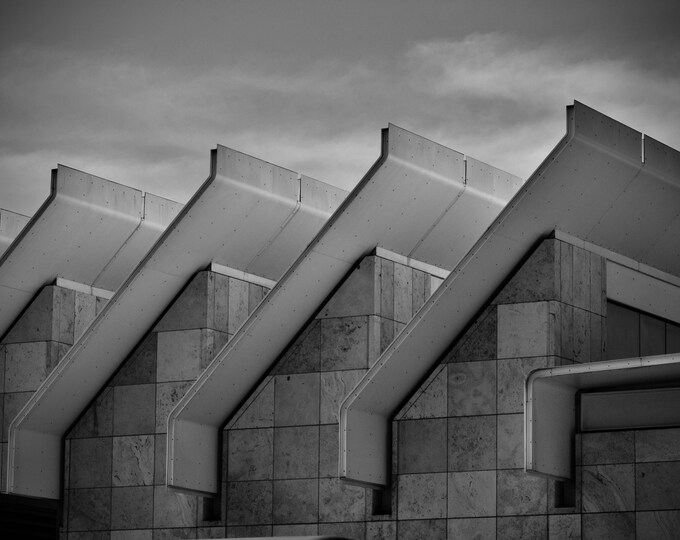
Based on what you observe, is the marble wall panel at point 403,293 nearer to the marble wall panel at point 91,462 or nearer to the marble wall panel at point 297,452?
the marble wall panel at point 297,452

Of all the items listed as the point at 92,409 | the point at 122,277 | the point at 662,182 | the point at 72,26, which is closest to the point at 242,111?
the point at 72,26

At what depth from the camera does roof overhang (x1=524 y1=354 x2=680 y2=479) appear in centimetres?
1995

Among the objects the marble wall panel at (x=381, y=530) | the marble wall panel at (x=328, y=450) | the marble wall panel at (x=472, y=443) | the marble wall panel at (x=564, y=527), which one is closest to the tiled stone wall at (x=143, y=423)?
the marble wall panel at (x=328, y=450)

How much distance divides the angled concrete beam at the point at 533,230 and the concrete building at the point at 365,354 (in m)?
0.04

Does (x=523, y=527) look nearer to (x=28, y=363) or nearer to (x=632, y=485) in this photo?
(x=632, y=485)

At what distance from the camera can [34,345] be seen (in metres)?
27.9

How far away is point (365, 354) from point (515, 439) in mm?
3529

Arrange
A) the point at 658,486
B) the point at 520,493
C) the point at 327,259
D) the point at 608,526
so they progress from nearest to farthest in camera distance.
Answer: the point at 658,486 < the point at 608,526 < the point at 520,493 < the point at 327,259

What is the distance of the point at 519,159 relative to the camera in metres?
39.7

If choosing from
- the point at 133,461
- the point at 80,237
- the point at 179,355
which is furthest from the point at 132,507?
the point at 80,237

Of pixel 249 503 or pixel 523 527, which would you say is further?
pixel 249 503

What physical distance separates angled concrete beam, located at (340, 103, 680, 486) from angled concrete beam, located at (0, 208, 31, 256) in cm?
1114

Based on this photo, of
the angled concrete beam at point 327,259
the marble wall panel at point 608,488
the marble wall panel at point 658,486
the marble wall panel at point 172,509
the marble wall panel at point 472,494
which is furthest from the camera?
the marble wall panel at point 172,509

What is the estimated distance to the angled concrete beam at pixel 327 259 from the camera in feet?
76.1
